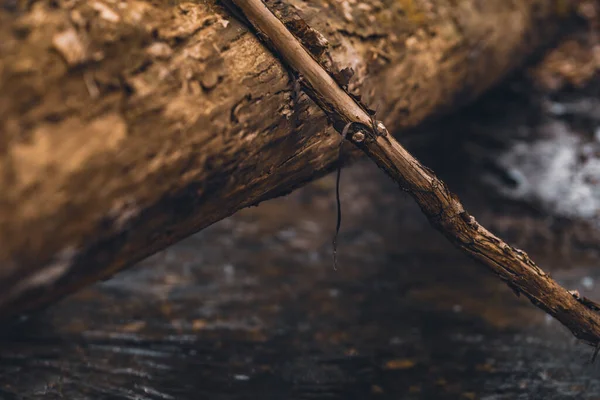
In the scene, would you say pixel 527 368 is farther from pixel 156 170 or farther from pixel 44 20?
pixel 44 20

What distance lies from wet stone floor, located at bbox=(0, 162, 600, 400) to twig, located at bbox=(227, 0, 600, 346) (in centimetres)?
65

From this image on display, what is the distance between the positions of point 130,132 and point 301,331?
2054mm

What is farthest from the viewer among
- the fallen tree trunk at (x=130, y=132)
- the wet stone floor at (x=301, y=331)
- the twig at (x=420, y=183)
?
the wet stone floor at (x=301, y=331)

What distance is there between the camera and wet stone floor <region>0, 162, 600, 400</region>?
278cm

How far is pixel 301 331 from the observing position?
3.34 meters

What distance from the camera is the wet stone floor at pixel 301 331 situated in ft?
9.12

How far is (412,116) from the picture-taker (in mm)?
3266

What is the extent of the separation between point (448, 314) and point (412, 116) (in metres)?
1.18

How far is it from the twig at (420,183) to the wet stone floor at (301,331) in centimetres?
65

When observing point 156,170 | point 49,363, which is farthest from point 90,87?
point 49,363

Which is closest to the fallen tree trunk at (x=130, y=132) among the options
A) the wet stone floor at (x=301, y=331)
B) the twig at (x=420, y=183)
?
the twig at (x=420, y=183)

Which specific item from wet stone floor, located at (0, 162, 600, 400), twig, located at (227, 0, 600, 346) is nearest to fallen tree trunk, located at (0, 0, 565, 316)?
twig, located at (227, 0, 600, 346)

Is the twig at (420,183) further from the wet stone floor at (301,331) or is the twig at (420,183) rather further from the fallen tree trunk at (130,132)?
the wet stone floor at (301,331)

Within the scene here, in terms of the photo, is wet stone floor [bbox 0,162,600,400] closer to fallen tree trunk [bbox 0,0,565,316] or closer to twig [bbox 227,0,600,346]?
twig [bbox 227,0,600,346]
